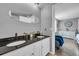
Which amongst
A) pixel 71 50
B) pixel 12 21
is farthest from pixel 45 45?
pixel 12 21

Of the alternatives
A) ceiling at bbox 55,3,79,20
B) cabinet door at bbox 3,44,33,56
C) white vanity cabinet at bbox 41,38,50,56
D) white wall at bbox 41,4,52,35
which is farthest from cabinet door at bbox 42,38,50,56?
ceiling at bbox 55,3,79,20

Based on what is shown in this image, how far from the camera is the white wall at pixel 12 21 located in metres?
1.13

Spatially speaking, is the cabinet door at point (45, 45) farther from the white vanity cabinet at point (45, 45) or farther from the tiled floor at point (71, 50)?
the tiled floor at point (71, 50)

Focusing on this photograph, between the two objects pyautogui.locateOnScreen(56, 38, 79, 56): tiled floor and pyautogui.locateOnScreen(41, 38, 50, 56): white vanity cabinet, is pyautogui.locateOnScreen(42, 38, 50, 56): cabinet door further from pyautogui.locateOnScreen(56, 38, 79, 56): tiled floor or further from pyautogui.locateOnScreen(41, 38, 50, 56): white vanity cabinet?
pyautogui.locateOnScreen(56, 38, 79, 56): tiled floor

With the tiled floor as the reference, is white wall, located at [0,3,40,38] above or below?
above

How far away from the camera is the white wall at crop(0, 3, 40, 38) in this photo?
3.70ft

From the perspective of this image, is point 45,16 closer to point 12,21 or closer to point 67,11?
point 67,11

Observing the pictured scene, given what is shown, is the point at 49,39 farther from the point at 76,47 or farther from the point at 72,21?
the point at 72,21

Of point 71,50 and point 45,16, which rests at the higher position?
point 45,16

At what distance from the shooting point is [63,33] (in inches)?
51.9

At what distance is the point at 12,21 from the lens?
4.07 ft

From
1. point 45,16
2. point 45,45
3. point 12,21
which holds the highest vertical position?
point 45,16

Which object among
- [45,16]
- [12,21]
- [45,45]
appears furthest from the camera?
[45,45]

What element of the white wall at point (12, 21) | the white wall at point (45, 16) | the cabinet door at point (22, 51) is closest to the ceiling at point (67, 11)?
the white wall at point (45, 16)
